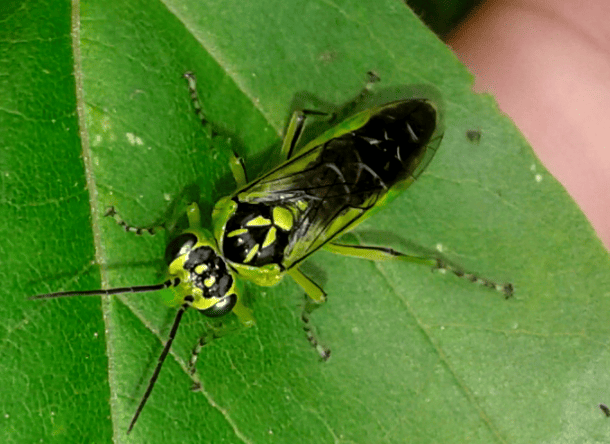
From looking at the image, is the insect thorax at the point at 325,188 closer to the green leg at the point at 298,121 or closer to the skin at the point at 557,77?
the green leg at the point at 298,121

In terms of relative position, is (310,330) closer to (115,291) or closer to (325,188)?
(325,188)

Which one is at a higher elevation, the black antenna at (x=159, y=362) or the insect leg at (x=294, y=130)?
the insect leg at (x=294, y=130)

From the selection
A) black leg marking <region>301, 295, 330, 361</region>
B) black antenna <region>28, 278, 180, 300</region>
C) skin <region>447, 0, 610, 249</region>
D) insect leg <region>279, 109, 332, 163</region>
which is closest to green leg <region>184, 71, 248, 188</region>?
insect leg <region>279, 109, 332, 163</region>

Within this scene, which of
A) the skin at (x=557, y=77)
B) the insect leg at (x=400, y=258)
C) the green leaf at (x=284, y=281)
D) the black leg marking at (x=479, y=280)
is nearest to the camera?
the green leaf at (x=284, y=281)

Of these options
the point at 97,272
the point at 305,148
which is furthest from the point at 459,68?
the point at 97,272

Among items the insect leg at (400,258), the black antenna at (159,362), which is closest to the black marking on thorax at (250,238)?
the insect leg at (400,258)

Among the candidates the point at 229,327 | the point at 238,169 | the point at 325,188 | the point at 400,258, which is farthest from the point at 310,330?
the point at 238,169

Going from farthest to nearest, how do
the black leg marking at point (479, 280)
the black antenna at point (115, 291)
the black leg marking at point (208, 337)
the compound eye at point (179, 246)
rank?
the black leg marking at point (479, 280), the compound eye at point (179, 246), the black leg marking at point (208, 337), the black antenna at point (115, 291)
